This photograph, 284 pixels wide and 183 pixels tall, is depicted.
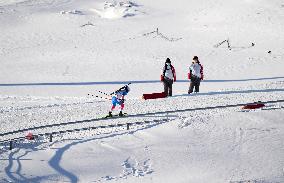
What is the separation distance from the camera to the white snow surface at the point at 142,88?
12642mm

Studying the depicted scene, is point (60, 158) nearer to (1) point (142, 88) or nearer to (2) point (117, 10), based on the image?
(1) point (142, 88)

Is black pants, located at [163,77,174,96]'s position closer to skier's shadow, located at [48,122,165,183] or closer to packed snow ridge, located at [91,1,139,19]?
skier's shadow, located at [48,122,165,183]

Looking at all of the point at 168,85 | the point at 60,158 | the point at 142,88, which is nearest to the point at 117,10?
the point at 142,88

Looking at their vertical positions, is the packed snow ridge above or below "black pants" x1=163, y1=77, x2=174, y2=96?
above

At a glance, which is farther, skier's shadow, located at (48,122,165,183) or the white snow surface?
the white snow surface

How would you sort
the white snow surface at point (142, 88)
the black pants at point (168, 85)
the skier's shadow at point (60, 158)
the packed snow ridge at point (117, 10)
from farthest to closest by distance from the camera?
the packed snow ridge at point (117, 10), the black pants at point (168, 85), the white snow surface at point (142, 88), the skier's shadow at point (60, 158)

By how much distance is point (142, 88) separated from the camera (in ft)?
73.9

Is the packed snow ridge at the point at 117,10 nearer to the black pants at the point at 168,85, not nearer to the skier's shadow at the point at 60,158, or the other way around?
the black pants at the point at 168,85

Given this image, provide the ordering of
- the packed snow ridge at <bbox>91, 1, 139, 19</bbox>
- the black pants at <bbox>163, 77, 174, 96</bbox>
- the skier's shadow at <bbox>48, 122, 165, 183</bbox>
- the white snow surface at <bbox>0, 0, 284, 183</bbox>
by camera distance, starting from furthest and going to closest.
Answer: the packed snow ridge at <bbox>91, 1, 139, 19</bbox> < the black pants at <bbox>163, 77, 174, 96</bbox> < the white snow surface at <bbox>0, 0, 284, 183</bbox> < the skier's shadow at <bbox>48, 122, 165, 183</bbox>

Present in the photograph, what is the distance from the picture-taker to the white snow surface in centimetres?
1264

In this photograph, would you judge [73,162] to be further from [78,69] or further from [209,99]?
[78,69]

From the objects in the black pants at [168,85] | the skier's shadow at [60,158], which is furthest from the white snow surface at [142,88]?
the black pants at [168,85]

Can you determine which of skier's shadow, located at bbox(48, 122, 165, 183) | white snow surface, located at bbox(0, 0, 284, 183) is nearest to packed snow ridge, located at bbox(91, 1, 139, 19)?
white snow surface, located at bbox(0, 0, 284, 183)

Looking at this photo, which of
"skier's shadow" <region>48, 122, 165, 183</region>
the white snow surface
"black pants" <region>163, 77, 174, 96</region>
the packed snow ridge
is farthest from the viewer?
the packed snow ridge
